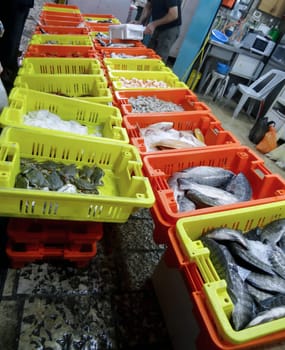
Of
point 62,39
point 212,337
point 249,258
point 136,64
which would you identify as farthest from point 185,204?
point 62,39

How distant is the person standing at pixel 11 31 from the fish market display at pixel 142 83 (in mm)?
1155

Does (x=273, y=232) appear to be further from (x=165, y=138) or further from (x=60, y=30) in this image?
(x=60, y=30)

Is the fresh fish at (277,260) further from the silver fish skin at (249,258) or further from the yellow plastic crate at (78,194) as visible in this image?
the yellow plastic crate at (78,194)

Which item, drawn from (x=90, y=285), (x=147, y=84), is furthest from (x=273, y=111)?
(x=90, y=285)

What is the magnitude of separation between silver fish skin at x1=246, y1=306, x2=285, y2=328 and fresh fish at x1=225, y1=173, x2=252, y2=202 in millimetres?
655

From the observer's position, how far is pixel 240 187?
1.54 m

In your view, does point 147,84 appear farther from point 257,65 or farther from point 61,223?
point 257,65

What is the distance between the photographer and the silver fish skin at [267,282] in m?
1.05

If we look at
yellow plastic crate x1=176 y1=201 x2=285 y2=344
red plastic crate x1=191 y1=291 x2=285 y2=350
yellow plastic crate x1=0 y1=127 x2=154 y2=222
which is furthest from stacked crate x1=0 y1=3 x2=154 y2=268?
red plastic crate x1=191 y1=291 x2=285 y2=350

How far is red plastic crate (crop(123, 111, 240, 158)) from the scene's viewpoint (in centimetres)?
179

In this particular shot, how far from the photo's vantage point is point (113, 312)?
1.49 meters

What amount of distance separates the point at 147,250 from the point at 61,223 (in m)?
0.71

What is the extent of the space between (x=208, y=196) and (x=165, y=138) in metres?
0.59

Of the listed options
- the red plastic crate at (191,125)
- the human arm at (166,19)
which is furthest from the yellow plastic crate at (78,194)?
the human arm at (166,19)
